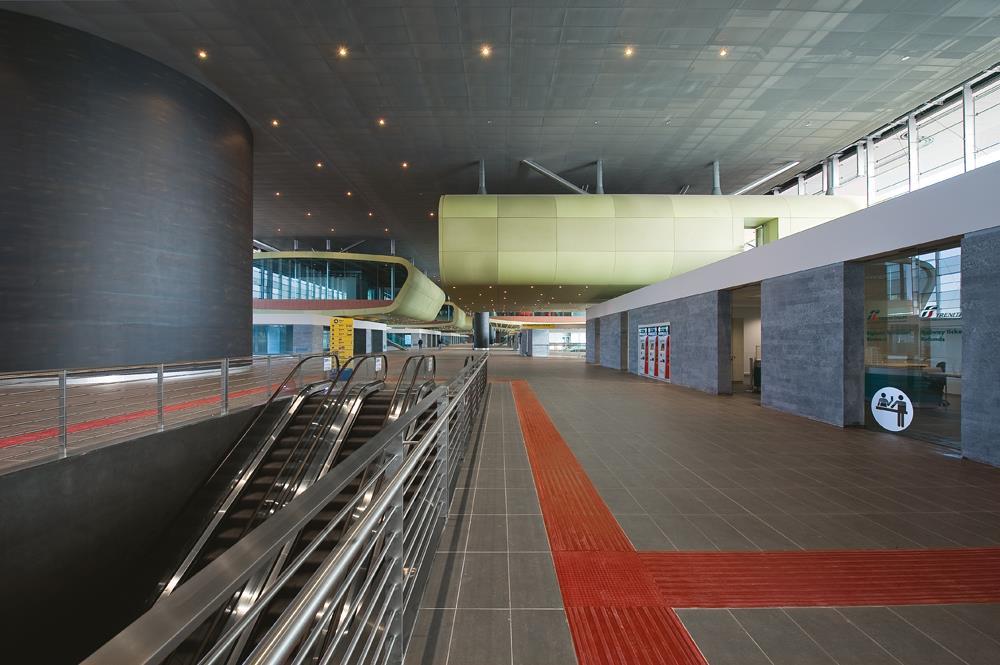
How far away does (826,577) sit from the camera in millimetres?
2881

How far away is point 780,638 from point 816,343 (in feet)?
24.1

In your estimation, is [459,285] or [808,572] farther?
[459,285]

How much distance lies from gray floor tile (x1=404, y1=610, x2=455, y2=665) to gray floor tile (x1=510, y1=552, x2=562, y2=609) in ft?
1.45

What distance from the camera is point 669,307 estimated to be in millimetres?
14266

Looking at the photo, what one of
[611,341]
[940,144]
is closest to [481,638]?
[940,144]

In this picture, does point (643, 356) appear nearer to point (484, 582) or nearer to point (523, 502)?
point (523, 502)

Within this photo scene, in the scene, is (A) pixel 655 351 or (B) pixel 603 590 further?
(A) pixel 655 351

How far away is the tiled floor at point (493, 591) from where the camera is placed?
2240 mm

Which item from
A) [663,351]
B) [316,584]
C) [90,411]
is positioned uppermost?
[663,351]

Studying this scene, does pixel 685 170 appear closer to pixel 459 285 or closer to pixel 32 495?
pixel 459 285

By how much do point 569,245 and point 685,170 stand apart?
6.45 metres

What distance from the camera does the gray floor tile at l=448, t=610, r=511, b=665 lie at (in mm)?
2189

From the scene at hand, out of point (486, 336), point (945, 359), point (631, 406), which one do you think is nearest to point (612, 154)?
point (631, 406)


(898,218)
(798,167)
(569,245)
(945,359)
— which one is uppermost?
(798,167)
